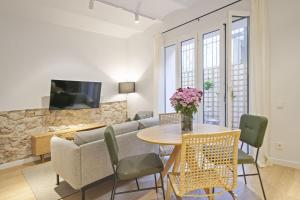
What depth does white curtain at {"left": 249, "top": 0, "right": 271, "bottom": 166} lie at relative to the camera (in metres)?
3.05

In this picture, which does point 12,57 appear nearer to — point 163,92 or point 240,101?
point 163,92

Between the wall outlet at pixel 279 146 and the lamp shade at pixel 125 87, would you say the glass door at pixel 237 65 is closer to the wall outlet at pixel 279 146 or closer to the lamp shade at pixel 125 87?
the wall outlet at pixel 279 146

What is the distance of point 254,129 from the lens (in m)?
2.21

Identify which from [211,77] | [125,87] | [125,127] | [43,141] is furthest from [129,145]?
[125,87]

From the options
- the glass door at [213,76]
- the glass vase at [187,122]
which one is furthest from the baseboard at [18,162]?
the glass door at [213,76]

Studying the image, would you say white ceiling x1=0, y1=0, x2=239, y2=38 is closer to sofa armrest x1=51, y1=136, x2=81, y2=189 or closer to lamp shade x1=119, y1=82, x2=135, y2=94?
lamp shade x1=119, y1=82, x2=135, y2=94

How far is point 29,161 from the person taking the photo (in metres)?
3.90

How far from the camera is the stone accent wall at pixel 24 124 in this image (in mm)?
3641

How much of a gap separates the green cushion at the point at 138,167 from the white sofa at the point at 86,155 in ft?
1.22

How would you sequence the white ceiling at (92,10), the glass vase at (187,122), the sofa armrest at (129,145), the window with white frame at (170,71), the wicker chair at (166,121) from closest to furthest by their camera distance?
the glass vase at (187,122)
the sofa armrest at (129,145)
the wicker chair at (166,121)
the white ceiling at (92,10)
the window with white frame at (170,71)

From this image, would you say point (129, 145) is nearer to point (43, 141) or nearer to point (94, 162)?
point (94, 162)

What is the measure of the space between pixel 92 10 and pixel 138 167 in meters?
3.43

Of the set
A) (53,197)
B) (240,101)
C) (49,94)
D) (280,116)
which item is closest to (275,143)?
(280,116)

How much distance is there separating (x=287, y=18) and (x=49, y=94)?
4710 millimetres
